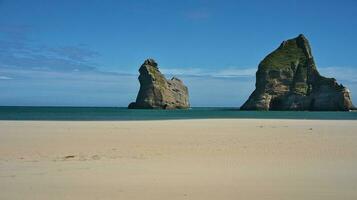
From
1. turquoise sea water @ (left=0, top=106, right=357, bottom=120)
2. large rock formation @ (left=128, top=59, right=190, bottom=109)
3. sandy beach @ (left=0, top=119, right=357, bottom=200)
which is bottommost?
sandy beach @ (left=0, top=119, right=357, bottom=200)

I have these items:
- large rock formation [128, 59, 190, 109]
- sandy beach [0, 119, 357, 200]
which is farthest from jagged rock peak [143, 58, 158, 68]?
sandy beach [0, 119, 357, 200]

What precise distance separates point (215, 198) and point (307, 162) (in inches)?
214

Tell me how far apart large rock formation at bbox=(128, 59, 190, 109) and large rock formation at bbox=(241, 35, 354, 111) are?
22843 millimetres

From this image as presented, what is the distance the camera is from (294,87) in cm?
12631

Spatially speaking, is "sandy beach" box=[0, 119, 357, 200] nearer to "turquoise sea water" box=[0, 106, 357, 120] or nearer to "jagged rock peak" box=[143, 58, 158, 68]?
"turquoise sea water" box=[0, 106, 357, 120]

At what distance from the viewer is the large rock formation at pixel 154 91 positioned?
128250 mm

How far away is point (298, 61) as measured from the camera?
431 feet

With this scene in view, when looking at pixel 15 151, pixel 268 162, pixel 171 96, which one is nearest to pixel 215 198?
pixel 268 162

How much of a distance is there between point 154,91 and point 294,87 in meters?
42.1

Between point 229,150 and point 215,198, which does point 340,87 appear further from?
point 215,198

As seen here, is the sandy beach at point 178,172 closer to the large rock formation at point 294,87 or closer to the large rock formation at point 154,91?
the large rock formation at point 294,87

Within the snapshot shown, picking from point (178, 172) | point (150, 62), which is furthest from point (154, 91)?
point (178, 172)

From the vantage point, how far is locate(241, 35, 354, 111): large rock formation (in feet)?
389

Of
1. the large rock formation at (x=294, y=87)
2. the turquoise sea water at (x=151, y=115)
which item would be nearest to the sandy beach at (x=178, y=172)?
A: the turquoise sea water at (x=151, y=115)
